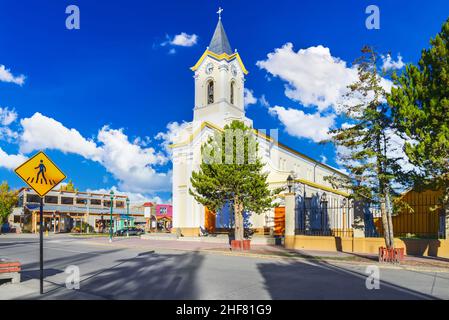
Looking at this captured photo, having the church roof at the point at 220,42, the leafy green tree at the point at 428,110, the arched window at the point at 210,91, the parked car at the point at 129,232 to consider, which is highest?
the church roof at the point at 220,42

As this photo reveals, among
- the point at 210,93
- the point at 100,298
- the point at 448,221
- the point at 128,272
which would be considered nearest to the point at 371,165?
the point at 448,221

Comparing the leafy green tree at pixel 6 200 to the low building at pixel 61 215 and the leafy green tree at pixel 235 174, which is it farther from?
the leafy green tree at pixel 235 174

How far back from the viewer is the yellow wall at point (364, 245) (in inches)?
733

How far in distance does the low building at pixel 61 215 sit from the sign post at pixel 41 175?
4919cm

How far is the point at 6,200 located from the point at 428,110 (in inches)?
2217

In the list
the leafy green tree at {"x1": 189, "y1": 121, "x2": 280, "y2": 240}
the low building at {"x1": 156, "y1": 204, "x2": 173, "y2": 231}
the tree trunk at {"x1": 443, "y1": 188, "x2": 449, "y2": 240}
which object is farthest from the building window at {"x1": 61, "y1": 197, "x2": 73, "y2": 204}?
the tree trunk at {"x1": 443, "y1": 188, "x2": 449, "y2": 240}

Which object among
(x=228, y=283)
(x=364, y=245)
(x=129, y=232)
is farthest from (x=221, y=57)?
(x=228, y=283)

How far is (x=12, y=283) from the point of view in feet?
34.1

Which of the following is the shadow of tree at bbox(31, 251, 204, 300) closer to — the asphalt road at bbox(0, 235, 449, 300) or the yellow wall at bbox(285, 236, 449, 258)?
the asphalt road at bbox(0, 235, 449, 300)

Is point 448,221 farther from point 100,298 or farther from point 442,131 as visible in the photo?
point 100,298

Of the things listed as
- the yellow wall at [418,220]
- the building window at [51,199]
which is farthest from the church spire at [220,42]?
the building window at [51,199]

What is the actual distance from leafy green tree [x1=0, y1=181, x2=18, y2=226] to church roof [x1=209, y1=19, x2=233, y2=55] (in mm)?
36322
